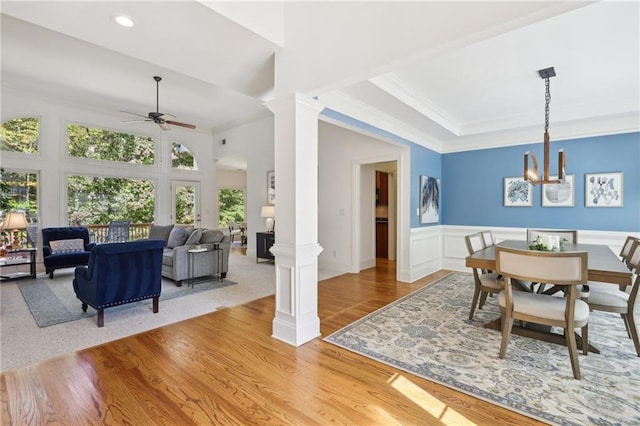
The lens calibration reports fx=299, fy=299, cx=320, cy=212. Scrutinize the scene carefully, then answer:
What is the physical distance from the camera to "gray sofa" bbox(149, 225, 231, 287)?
4758mm

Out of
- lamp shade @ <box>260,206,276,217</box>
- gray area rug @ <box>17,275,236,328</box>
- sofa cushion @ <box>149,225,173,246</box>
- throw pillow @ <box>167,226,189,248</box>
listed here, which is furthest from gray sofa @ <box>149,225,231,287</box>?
lamp shade @ <box>260,206,276,217</box>

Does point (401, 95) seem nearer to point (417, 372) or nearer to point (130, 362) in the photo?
point (417, 372)

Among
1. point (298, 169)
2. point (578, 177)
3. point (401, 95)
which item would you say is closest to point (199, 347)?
point (298, 169)

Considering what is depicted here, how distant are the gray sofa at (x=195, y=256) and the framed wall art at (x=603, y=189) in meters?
6.00

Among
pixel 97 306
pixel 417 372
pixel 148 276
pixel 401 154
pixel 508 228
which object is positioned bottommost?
pixel 417 372

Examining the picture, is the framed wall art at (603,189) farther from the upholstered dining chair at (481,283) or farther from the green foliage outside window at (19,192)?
the green foliage outside window at (19,192)

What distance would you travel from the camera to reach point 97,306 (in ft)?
10.3

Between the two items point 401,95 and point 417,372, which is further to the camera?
point 401,95

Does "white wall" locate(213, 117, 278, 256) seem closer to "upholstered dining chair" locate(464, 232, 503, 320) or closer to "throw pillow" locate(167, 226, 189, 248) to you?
"throw pillow" locate(167, 226, 189, 248)

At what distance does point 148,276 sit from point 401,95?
3.76 metres

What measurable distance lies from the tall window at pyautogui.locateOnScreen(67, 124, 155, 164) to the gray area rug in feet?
9.54

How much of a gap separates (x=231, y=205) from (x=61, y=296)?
7961 millimetres

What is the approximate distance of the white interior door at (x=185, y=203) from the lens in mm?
8109

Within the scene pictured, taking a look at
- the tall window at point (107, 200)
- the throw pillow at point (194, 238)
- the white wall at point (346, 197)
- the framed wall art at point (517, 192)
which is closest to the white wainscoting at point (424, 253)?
the white wall at point (346, 197)
